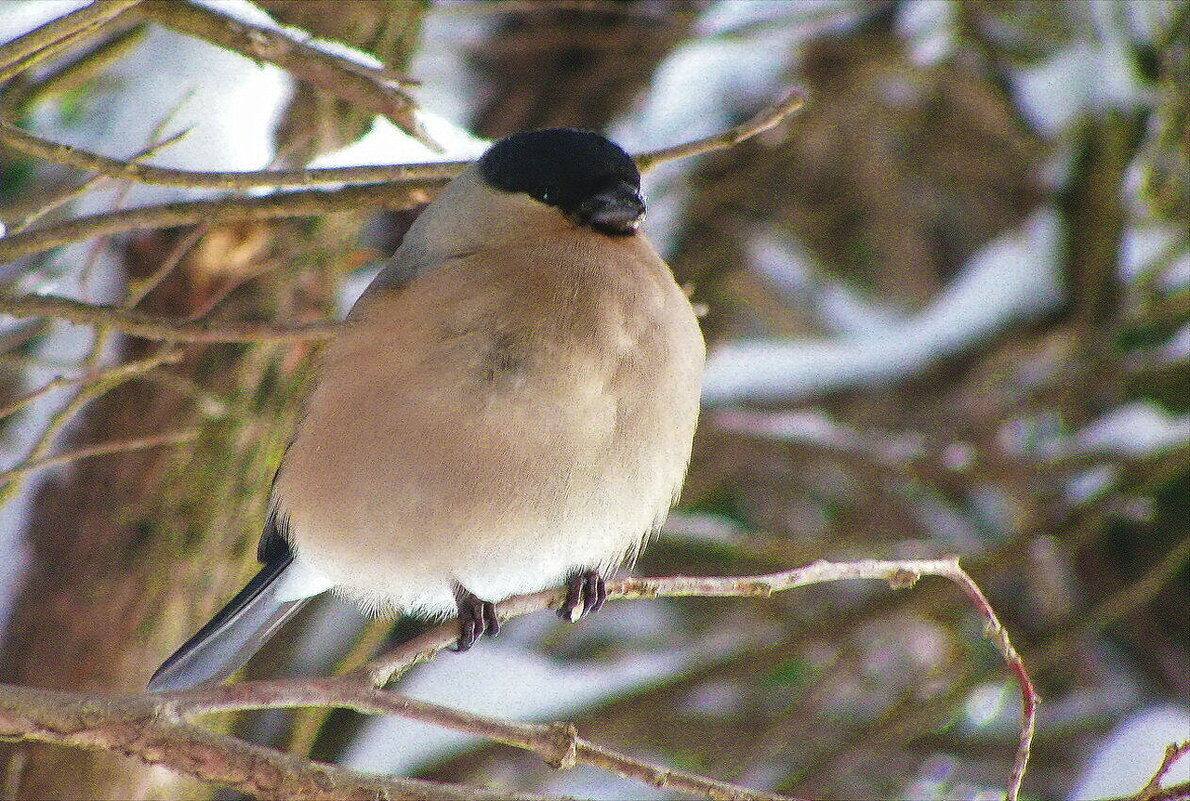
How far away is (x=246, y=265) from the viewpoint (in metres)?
3.13

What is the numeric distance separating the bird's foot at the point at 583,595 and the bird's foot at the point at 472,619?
0.52 feet

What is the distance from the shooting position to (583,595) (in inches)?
104

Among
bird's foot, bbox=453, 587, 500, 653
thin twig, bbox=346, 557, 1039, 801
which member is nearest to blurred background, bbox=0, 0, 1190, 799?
bird's foot, bbox=453, 587, 500, 653

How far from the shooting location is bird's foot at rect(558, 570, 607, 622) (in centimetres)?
261

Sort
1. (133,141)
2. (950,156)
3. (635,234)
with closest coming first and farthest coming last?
(635,234), (133,141), (950,156)

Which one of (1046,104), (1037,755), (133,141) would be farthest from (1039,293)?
(133,141)

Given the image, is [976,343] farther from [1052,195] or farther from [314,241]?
[314,241]

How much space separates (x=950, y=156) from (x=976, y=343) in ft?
4.44

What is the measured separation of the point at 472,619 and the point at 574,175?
94cm

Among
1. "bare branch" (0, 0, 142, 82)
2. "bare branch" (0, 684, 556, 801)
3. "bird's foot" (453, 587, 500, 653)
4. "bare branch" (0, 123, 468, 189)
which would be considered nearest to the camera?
"bare branch" (0, 684, 556, 801)

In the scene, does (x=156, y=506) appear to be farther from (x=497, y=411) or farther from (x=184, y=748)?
(x=184, y=748)

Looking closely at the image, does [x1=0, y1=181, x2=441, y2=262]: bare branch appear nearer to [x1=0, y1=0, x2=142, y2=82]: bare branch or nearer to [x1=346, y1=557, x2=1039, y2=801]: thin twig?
[x1=0, y1=0, x2=142, y2=82]: bare branch

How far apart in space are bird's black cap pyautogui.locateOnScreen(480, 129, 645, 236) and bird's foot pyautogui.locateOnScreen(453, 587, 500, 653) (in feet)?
2.65

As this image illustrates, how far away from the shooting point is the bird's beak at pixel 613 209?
8.61 feet
